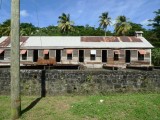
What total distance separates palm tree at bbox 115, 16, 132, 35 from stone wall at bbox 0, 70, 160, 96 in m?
47.6

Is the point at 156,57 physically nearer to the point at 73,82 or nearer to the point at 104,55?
the point at 104,55

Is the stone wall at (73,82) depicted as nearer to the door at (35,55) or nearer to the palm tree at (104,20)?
the door at (35,55)

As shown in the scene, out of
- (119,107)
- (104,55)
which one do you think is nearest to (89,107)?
(119,107)

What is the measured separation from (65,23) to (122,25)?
1402cm

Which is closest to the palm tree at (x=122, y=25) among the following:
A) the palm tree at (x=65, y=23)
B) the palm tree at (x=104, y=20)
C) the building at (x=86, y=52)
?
the palm tree at (x=104, y=20)

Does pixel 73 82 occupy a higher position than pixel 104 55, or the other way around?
pixel 104 55

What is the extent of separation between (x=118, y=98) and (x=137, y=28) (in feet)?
192

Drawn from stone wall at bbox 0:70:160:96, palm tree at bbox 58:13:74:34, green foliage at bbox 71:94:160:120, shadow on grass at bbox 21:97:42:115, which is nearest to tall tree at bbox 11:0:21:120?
shadow on grass at bbox 21:97:42:115

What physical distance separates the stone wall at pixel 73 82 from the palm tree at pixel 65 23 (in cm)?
4750

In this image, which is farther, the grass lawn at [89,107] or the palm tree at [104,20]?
the palm tree at [104,20]

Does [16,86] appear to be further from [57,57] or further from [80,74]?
[57,57]

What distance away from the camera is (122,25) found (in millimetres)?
58781

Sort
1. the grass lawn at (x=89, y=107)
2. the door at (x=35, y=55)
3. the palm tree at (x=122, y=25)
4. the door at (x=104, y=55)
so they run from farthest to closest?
the palm tree at (x=122, y=25), the door at (x=104, y=55), the door at (x=35, y=55), the grass lawn at (x=89, y=107)

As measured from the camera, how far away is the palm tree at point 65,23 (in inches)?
2297
